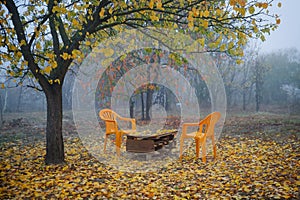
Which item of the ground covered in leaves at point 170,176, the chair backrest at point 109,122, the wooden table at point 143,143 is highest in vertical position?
the chair backrest at point 109,122

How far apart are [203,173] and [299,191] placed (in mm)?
1263

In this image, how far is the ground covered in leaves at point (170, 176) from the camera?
2982 mm

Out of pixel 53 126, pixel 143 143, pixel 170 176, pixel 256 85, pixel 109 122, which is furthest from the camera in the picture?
pixel 256 85

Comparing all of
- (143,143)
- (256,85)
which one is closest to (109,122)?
(143,143)

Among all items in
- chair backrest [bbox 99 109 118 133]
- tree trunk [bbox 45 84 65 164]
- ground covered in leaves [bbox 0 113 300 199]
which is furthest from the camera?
chair backrest [bbox 99 109 118 133]

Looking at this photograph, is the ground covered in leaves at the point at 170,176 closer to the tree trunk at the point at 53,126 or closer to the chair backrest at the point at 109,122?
the tree trunk at the point at 53,126

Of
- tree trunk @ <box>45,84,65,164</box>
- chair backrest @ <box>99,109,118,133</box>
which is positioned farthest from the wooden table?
tree trunk @ <box>45,84,65,164</box>

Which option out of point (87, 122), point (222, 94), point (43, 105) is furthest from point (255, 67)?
point (43, 105)

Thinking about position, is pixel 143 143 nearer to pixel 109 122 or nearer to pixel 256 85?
pixel 109 122

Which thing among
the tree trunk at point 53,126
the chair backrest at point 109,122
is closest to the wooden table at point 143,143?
the chair backrest at point 109,122

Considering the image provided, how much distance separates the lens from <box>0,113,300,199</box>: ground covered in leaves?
2982 mm

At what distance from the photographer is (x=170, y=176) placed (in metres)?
3.64

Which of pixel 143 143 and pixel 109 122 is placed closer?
pixel 143 143

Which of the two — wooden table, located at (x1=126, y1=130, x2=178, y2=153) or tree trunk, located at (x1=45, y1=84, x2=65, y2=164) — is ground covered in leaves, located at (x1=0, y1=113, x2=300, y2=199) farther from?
wooden table, located at (x1=126, y1=130, x2=178, y2=153)
